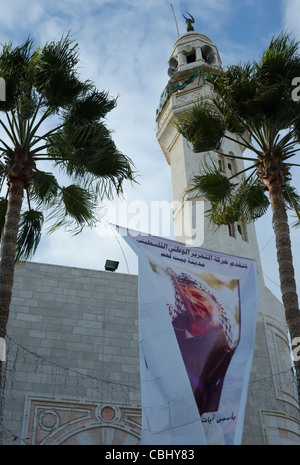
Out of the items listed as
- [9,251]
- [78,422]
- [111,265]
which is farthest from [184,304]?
[111,265]

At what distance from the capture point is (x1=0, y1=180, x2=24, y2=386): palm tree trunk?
1143 cm

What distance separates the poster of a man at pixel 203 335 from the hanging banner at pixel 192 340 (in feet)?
0.06

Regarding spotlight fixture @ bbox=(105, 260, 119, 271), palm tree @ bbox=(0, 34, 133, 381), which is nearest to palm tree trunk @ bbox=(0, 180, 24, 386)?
palm tree @ bbox=(0, 34, 133, 381)

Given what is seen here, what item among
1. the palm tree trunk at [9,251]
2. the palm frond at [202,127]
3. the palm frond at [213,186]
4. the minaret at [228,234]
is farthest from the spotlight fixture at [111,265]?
the palm tree trunk at [9,251]

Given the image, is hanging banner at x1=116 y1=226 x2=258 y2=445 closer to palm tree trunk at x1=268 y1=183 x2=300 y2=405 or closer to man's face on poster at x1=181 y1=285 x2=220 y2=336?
man's face on poster at x1=181 y1=285 x2=220 y2=336

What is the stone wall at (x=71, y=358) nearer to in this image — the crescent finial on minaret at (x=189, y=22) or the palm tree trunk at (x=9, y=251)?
the palm tree trunk at (x=9, y=251)

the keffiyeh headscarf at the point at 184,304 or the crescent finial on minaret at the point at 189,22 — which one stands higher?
the crescent finial on minaret at the point at 189,22

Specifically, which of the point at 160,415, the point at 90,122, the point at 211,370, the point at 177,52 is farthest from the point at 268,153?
the point at 177,52

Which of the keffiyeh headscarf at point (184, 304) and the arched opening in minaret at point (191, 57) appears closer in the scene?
the keffiyeh headscarf at point (184, 304)

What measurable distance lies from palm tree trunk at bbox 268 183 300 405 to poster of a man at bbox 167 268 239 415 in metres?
1.07

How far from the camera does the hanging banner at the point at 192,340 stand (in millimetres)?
10836

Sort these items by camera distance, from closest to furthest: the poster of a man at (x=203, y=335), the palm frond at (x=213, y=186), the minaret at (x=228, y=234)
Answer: the poster of a man at (x=203, y=335) < the palm frond at (x=213, y=186) < the minaret at (x=228, y=234)

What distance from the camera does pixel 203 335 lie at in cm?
A: 1193

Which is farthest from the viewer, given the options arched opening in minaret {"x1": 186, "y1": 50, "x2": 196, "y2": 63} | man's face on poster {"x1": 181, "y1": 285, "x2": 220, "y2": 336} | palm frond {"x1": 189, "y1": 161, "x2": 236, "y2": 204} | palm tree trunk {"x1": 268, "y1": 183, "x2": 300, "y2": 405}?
arched opening in minaret {"x1": 186, "y1": 50, "x2": 196, "y2": 63}
